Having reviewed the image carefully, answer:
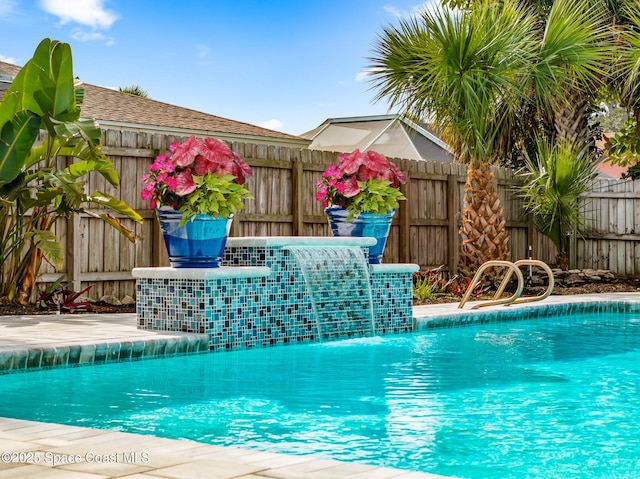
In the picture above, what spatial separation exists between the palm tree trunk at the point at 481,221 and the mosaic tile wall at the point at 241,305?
552cm

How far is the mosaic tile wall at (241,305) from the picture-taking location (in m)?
8.07

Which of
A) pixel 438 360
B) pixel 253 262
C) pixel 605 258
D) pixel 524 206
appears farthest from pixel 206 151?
pixel 605 258

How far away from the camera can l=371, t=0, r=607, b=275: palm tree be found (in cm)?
1316

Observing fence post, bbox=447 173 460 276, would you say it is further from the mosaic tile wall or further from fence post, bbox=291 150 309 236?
the mosaic tile wall

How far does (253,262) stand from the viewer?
891 cm

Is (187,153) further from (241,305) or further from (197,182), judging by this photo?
(241,305)

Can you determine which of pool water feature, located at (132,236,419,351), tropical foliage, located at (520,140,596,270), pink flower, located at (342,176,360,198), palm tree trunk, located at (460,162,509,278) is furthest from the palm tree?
pool water feature, located at (132,236,419,351)

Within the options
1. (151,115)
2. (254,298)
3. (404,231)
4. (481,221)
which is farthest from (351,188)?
(151,115)

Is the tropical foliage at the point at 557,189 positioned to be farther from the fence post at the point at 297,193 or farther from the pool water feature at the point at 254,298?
the pool water feature at the point at 254,298

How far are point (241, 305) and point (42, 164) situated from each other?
3532mm

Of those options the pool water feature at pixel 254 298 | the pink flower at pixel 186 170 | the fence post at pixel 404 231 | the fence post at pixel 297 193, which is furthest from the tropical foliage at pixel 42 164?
the fence post at pixel 404 231

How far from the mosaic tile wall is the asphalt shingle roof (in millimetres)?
8291

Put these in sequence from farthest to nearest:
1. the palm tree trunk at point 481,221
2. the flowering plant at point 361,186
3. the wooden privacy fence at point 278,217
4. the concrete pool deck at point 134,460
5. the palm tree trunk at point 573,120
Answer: the palm tree trunk at point 573,120, the palm tree trunk at point 481,221, the wooden privacy fence at point 278,217, the flowering plant at point 361,186, the concrete pool deck at point 134,460

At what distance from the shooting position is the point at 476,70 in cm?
1322
